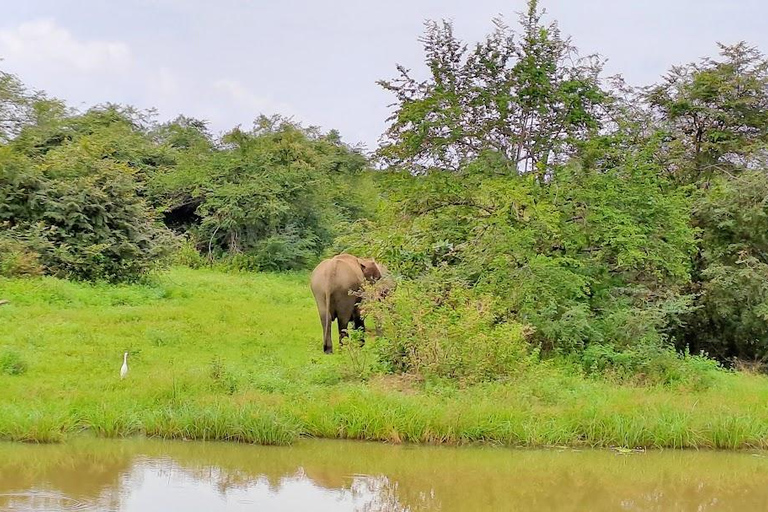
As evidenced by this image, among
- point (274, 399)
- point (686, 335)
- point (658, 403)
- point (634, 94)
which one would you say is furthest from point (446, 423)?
point (634, 94)

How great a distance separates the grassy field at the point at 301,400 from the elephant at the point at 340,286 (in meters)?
0.92

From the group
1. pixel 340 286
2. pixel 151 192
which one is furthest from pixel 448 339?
pixel 151 192

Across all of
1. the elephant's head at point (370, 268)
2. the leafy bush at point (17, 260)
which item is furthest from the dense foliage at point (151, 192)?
the elephant's head at point (370, 268)

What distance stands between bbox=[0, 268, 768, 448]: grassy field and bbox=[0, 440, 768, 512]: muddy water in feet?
0.68

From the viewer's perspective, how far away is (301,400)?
8.16 m

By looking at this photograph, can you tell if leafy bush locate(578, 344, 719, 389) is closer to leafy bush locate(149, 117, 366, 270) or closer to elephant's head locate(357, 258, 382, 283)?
elephant's head locate(357, 258, 382, 283)

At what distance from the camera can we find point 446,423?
7.70 metres

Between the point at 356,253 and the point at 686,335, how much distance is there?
561 cm

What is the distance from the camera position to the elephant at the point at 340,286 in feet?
39.8

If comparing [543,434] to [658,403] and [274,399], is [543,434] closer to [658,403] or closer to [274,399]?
[658,403]

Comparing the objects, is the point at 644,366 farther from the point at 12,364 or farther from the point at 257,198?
the point at 257,198

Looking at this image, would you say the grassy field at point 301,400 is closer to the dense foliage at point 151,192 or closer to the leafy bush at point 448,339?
the leafy bush at point 448,339

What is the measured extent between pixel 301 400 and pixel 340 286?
424 cm

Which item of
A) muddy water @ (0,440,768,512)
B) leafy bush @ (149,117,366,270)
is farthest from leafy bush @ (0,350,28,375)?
leafy bush @ (149,117,366,270)
